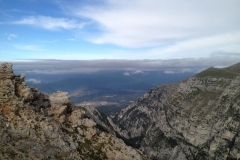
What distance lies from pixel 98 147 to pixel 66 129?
10.4 metres

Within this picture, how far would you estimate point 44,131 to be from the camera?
181 feet

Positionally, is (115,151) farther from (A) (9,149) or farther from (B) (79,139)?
(A) (9,149)

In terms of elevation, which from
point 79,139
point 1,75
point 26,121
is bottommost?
point 79,139

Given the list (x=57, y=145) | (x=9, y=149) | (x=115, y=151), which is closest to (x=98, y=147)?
(x=115, y=151)

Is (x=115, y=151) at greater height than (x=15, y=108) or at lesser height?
lesser

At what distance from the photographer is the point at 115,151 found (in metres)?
67.4

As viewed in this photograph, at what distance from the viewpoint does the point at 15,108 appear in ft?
177

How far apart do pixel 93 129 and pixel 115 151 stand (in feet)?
32.4

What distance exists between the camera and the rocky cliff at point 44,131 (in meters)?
48.9

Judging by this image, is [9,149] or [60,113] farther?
[60,113]

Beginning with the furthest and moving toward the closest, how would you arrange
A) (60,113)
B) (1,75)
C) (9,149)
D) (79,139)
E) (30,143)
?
1. (60,113)
2. (79,139)
3. (1,75)
4. (30,143)
5. (9,149)

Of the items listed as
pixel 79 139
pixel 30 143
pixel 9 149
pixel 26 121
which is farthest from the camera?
pixel 79 139

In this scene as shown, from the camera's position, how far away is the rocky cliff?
1927 inches

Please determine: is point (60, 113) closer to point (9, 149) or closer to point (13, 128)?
point (13, 128)
